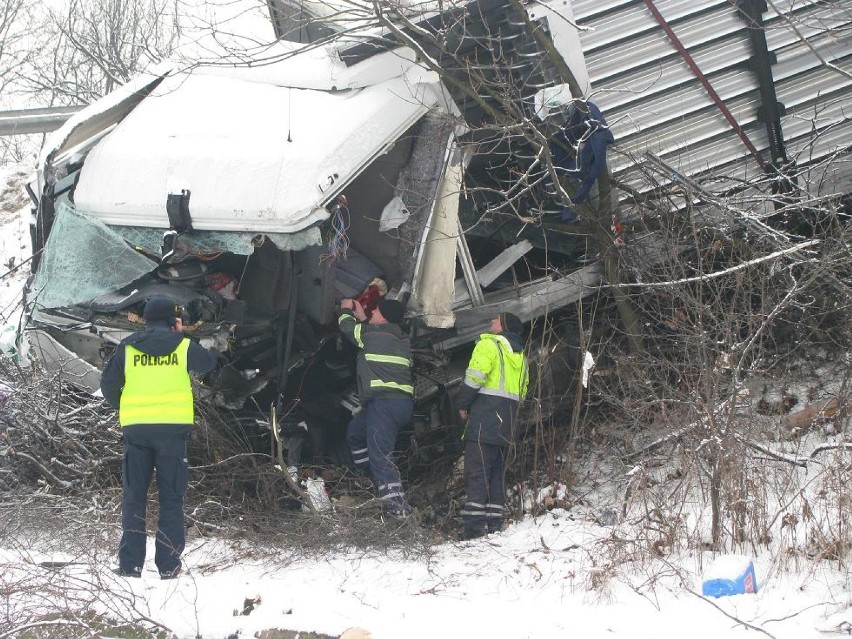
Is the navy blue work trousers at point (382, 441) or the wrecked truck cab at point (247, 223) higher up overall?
the wrecked truck cab at point (247, 223)

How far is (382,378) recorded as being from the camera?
5.96 metres

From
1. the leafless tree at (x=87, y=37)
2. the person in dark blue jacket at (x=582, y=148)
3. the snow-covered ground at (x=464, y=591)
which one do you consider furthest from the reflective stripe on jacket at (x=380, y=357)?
the leafless tree at (x=87, y=37)

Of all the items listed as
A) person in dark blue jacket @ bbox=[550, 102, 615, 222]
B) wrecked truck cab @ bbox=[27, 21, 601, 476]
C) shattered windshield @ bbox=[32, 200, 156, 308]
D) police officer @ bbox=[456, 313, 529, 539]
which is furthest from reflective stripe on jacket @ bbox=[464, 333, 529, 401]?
shattered windshield @ bbox=[32, 200, 156, 308]

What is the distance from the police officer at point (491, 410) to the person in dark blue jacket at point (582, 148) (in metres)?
0.94

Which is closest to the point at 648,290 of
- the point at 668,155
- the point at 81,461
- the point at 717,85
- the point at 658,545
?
the point at 668,155

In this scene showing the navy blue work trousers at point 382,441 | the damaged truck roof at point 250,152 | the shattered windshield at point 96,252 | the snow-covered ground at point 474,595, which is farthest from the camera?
the navy blue work trousers at point 382,441

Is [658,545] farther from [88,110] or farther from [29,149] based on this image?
[29,149]

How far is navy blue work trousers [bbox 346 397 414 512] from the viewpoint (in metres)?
5.78

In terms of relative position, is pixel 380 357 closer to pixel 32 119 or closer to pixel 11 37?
pixel 32 119

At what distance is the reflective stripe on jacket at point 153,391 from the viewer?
4871 millimetres

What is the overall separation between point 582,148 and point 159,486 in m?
3.12

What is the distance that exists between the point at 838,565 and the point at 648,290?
90.2 inches

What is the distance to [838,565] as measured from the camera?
13.3 feet

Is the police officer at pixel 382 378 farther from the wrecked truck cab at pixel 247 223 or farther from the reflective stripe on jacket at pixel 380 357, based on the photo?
the wrecked truck cab at pixel 247 223
